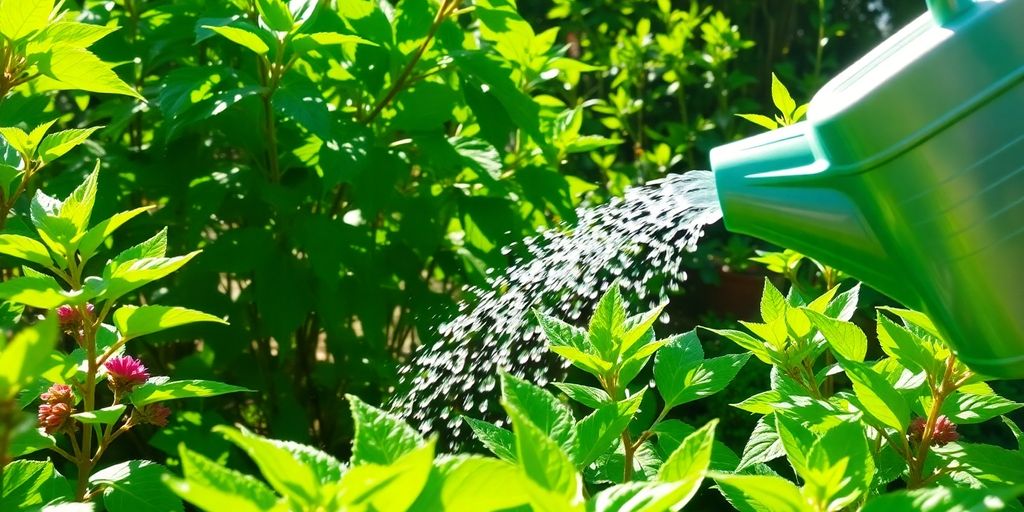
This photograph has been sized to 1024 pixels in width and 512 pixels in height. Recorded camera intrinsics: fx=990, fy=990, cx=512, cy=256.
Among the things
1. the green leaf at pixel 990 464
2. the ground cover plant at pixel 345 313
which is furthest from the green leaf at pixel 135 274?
the green leaf at pixel 990 464

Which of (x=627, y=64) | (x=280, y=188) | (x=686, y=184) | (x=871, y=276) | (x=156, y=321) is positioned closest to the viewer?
(x=156, y=321)

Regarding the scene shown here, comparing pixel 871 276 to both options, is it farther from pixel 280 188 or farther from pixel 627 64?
pixel 627 64

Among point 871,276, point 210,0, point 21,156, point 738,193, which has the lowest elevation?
point 871,276

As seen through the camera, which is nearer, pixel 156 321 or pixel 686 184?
pixel 156 321

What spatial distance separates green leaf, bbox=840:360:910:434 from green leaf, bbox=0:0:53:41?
2.31 feet

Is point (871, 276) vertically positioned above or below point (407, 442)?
below

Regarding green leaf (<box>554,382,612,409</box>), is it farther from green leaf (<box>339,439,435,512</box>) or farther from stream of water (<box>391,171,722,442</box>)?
green leaf (<box>339,439,435,512</box>)

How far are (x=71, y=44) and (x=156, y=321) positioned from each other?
323mm

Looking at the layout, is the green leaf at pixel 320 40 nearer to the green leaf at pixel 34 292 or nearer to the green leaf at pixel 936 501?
the green leaf at pixel 34 292

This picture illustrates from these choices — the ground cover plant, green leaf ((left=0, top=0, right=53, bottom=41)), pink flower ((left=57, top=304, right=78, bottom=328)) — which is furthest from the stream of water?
green leaf ((left=0, top=0, right=53, bottom=41))

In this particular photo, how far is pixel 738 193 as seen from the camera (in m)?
0.85

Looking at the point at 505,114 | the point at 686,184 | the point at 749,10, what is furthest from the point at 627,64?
the point at 686,184

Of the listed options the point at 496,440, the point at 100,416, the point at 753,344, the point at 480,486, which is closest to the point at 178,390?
the point at 100,416

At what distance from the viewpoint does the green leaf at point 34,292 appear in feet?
2.04
